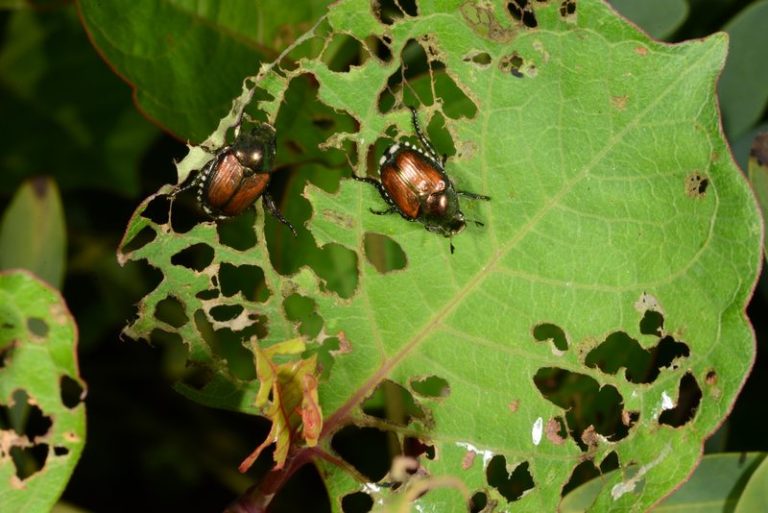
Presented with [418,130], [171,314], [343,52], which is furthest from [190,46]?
[171,314]

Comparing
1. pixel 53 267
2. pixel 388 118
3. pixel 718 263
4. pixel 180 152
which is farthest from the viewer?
pixel 180 152

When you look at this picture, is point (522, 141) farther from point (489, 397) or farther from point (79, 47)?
point (79, 47)

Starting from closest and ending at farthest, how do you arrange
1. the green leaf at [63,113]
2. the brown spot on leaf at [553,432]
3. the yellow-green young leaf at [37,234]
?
the brown spot on leaf at [553,432] < the yellow-green young leaf at [37,234] < the green leaf at [63,113]

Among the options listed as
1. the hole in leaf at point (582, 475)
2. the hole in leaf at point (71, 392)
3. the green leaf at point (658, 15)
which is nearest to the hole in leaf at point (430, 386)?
the hole in leaf at point (582, 475)

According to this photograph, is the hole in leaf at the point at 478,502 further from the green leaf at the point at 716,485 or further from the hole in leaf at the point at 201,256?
the hole in leaf at the point at 201,256

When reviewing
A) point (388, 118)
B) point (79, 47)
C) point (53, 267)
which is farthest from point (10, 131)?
point (388, 118)

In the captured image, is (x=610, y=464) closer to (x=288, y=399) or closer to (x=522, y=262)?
(x=522, y=262)

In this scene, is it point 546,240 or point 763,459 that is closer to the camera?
point 546,240
